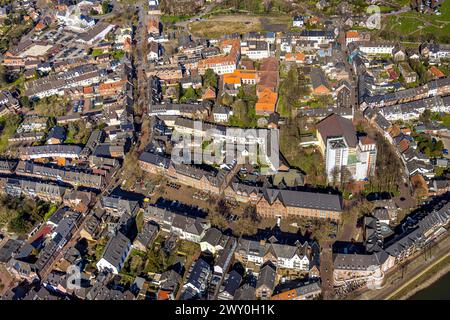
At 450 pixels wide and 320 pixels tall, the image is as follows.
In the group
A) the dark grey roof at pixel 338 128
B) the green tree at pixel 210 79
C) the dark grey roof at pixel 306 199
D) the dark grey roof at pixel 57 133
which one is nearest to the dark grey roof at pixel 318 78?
the dark grey roof at pixel 338 128

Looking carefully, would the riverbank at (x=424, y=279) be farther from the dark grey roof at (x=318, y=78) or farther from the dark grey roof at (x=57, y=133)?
the dark grey roof at (x=57, y=133)

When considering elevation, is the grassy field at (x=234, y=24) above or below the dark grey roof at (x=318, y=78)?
above

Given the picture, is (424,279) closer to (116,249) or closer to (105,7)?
(116,249)

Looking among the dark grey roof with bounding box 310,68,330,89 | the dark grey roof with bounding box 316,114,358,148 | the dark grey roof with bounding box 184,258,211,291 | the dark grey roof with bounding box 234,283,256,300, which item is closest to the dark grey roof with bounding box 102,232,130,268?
the dark grey roof with bounding box 184,258,211,291

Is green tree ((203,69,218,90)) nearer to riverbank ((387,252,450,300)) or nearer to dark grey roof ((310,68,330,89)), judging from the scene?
dark grey roof ((310,68,330,89))

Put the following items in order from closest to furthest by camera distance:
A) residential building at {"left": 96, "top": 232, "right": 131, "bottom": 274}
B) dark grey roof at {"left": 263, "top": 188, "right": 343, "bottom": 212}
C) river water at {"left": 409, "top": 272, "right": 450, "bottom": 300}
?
1. river water at {"left": 409, "top": 272, "right": 450, "bottom": 300}
2. residential building at {"left": 96, "top": 232, "right": 131, "bottom": 274}
3. dark grey roof at {"left": 263, "top": 188, "right": 343, "bottom": 212}

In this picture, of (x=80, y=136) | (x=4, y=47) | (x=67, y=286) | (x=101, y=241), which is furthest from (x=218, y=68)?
(x=4, y=47)
